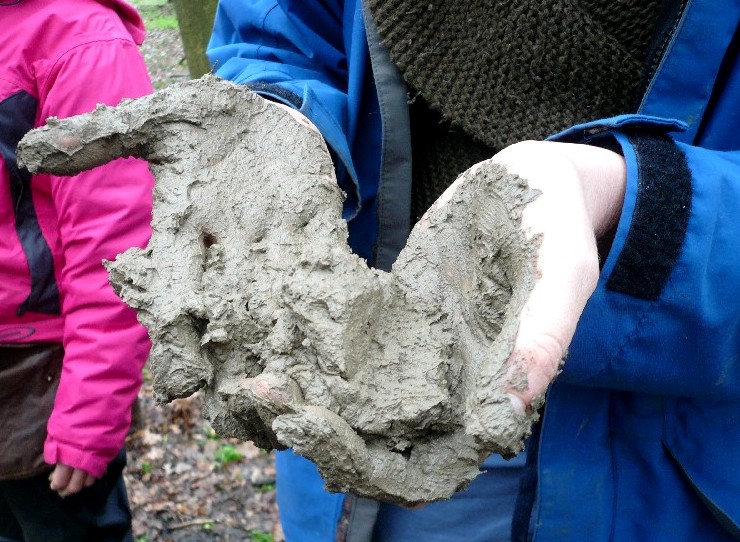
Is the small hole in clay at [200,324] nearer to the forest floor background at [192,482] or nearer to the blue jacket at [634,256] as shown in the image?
the blue jacket at [634,256]

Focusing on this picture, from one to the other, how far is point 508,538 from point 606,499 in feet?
1.04

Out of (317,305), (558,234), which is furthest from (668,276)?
Result: (317,305)

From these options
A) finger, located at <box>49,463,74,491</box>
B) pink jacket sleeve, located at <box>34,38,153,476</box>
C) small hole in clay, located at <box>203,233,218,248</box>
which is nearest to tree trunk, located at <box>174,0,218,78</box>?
pink jacket sleeve, located at <box>34,38,153,476</box>

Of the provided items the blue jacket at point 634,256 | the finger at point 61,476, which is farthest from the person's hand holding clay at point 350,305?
the finger at point 61,476

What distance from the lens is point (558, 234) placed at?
1.02 metres

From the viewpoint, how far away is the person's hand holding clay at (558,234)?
954mm

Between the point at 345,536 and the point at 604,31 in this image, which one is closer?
the point at 604,31

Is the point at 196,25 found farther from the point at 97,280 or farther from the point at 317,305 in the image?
the point at 317,305

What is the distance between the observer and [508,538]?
173 centimetres

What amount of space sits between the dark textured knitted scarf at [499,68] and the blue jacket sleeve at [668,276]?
292 millimetres

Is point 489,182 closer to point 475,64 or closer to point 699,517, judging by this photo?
point 475,64

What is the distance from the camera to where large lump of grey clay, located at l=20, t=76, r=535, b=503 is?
1058mm

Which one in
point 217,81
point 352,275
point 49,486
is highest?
point 217,81

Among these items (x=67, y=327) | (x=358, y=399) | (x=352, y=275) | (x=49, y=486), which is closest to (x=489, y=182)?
(x=352, y=275)
